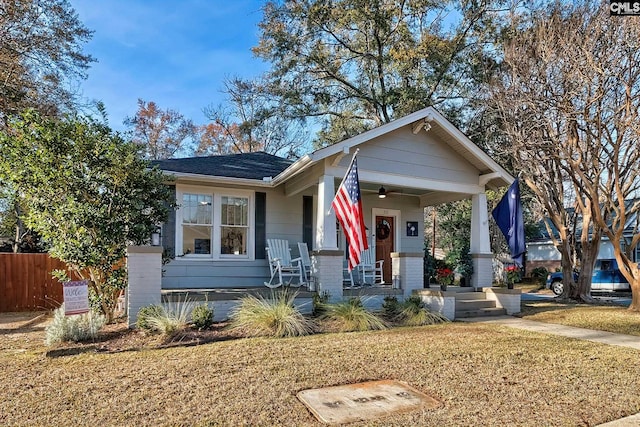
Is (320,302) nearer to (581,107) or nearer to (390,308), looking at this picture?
(390,308)

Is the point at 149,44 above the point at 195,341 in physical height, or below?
above

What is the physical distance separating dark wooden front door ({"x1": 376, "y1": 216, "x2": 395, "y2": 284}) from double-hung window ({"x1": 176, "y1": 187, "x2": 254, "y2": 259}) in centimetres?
351

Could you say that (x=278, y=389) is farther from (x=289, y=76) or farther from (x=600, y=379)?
(x=289, y=76)

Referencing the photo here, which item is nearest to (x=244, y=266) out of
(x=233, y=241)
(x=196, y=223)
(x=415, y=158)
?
(x=233, y=241)

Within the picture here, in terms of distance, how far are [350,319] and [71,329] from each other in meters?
→ 4.04

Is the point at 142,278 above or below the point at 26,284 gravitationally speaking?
above

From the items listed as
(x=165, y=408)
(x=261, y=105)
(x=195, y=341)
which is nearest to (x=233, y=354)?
(x=195, y=341)

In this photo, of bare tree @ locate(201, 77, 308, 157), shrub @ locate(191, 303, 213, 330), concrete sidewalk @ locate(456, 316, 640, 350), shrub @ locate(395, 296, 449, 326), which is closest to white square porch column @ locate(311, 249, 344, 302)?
shrub @ locate(395, 296, 449, 326)

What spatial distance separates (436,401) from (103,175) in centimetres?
584

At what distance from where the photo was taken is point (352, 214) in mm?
7086

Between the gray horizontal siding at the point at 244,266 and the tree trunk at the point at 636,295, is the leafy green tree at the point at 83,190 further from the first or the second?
the tree trunk at the point at 636,295

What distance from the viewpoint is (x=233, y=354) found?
16.5 ft

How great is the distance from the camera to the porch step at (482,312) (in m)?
8.53

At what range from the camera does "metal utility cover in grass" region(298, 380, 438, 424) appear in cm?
336
